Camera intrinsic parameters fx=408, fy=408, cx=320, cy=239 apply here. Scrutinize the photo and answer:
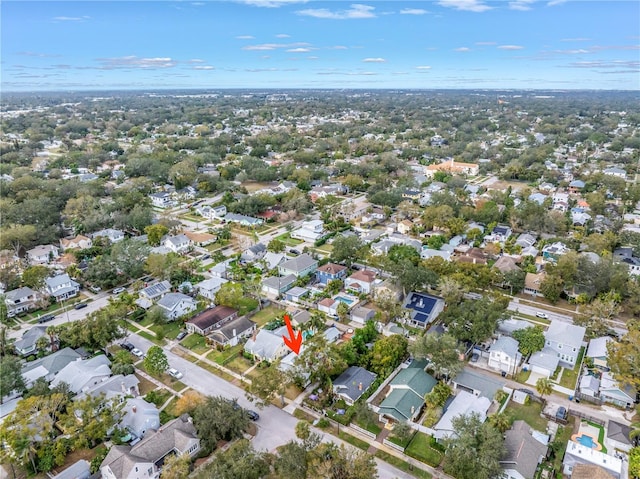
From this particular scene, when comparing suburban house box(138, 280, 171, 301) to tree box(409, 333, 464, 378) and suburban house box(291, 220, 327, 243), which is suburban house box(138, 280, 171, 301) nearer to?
suburban house box(291, 220, 327, 243)

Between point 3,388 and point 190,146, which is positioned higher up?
point 190,146

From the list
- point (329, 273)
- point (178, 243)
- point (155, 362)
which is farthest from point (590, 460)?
point (178, 243)

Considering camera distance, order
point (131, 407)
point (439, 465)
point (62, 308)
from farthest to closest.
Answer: point (62, 308) < point (131, 407) < point (439, 465)

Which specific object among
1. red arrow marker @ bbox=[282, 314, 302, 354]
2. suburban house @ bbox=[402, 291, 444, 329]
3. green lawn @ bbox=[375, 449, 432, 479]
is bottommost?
green lawn @ bbox=[375, 449, 432, 479]

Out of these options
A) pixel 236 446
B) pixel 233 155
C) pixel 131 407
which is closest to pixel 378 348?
pixel 236 446

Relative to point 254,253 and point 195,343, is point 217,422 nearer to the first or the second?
point 195,343

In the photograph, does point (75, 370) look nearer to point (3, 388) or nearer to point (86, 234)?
point (3, 388)

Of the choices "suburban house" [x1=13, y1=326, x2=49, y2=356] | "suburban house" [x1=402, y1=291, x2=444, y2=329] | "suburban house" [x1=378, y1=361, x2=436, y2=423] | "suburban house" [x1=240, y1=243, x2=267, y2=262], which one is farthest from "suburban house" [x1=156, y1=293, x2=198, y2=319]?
"suburban house" [x1=378, y1=361, x2=436, y2=423]
